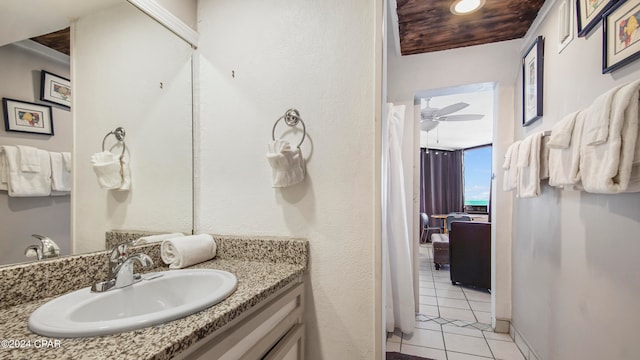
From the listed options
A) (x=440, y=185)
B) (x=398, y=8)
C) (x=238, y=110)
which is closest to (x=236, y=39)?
(x=238, y=110)

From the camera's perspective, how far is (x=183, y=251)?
109cm

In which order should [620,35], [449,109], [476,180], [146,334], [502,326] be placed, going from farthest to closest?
[476,180] < [449,109] < [502,326] < [620,35] < [146,334]

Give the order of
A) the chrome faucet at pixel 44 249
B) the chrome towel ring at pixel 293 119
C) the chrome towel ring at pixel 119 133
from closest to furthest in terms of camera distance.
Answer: the chrome faucet at pixel 44 249, the chrome towel ring at pixel 119 133, the chrome towel ring at pixel 293 119

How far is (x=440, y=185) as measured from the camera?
699 cm

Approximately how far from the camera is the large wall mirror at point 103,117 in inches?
29.7

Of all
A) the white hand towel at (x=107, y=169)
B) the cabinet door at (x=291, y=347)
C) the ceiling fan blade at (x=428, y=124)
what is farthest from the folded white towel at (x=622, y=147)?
the ceiling fan blade at (x=428, y=124)

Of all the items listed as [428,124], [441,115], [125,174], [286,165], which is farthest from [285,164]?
[428,124]

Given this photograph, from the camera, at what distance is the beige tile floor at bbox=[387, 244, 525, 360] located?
1.87 metres

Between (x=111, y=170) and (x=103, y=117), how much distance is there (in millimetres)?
202

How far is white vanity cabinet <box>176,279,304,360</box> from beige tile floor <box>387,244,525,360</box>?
4.01 ft

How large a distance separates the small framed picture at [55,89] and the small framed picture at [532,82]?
7.64 ft

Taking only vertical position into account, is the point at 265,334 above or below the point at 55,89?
below

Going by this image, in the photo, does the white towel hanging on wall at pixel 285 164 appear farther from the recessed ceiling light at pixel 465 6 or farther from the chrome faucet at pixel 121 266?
the recessed ceiling light at pixel 465 6

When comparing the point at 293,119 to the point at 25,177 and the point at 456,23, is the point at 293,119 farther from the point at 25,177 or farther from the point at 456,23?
the point at 456,23
